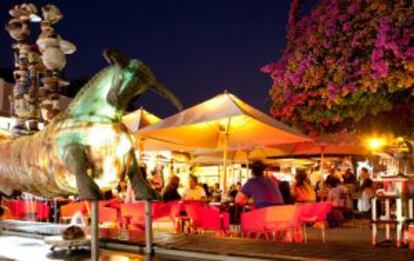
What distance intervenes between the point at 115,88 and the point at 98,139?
1.29ft

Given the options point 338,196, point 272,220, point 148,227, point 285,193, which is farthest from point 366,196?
point 148,227

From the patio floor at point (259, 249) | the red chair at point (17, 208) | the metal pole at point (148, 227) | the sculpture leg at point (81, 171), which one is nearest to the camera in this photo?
the sculpture leg at point (81, 171)

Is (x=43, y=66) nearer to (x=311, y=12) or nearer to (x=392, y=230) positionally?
(x=311, y=12)

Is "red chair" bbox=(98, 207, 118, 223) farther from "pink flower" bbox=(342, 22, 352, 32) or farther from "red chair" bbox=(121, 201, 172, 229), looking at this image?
"pink flower" bbox=(342, 22, 352, 32)

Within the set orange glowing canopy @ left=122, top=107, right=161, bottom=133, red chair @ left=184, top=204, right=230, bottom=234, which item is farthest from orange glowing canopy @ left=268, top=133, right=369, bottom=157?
red chair @ left=184, top=204, right=230, bottom=234

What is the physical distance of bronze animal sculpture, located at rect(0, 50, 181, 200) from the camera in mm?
3947

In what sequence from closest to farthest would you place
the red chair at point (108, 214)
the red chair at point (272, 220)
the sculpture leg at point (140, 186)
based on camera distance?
1. the sculpture leg at point (140, 186)
2. the red chair at point (272, 220)
3. the red chair at point (108, 214)

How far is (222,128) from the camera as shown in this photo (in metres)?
12.5

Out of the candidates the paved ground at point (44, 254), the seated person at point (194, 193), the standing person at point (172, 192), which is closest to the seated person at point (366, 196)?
the seated person at point (194, 193)

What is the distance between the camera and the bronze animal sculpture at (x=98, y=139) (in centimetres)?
395

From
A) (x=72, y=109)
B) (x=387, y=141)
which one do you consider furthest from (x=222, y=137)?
(x=72, y=109)

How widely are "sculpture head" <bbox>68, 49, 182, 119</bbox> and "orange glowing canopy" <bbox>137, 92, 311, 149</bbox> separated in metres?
5.95

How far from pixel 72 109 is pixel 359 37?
710 centimetres

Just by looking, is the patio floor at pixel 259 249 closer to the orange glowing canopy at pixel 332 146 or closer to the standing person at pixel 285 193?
the standing person at pixel 285 193
